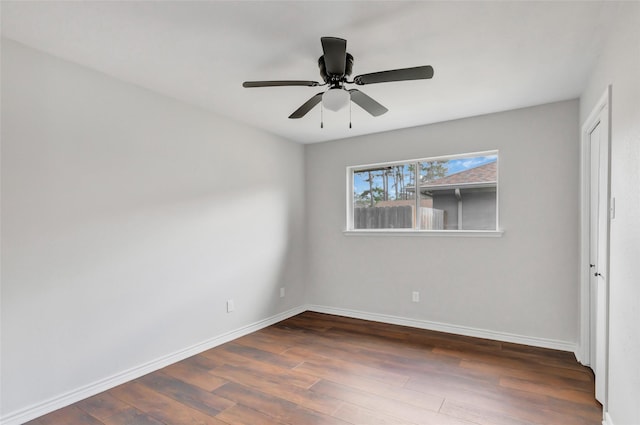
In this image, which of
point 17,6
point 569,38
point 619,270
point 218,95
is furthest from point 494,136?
point 17,6

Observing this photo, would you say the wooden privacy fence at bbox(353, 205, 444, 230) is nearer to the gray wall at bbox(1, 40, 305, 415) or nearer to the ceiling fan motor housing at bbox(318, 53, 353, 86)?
the gray wall at bbox(1, 40, 305, 415)

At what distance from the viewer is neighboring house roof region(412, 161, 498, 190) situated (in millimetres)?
3650

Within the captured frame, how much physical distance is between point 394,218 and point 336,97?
2.47m

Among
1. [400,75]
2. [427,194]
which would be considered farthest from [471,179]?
[400,75]

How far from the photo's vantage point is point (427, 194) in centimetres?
406

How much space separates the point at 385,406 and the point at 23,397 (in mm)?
2351

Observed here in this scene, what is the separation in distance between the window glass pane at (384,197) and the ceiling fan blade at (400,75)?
7.44 ft

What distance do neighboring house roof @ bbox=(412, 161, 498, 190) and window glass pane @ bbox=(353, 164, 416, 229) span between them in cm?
31

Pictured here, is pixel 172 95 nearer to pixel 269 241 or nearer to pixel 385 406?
pixel 269 241

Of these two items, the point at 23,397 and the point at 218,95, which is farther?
the point at 218,95

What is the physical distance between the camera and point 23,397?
84.2 inches

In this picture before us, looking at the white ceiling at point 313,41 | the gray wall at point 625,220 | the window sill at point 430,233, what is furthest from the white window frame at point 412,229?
the gray wall at point 625,220

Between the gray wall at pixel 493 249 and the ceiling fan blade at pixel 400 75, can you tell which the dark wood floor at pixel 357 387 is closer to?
the gray wall at pixel 493 249

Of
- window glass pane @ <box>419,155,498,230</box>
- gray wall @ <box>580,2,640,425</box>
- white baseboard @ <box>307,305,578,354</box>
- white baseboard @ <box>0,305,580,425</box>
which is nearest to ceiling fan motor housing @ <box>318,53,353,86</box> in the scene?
gray wall @ <box>580,2,640,425</box>
